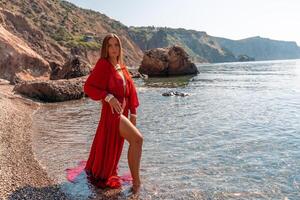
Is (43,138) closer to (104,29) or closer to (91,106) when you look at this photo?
(91,106)

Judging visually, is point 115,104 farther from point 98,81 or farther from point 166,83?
point 166,83

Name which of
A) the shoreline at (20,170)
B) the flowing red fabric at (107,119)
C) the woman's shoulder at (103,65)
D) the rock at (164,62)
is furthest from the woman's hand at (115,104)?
the rock at (164,62)

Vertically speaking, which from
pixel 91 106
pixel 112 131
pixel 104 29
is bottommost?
pixel 91 106

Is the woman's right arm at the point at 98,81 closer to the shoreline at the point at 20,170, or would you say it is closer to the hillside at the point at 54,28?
the shoreline at the point at 20,170

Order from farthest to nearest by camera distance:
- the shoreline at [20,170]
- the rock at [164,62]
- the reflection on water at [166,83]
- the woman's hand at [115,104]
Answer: the rock at [164,62] → the reflection on water at [166,83] → the woman's hand at [115,104] → the shoreline at [20,170]

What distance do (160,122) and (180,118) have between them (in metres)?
1.51

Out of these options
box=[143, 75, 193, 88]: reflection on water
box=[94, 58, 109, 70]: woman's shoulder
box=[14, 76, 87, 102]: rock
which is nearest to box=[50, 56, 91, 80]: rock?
box=[143, 75, 193, 88]: reflection on water

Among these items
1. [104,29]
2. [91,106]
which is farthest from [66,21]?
[91,106]

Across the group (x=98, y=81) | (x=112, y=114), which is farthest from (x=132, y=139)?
(x=98, y=81)

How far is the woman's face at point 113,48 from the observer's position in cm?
794

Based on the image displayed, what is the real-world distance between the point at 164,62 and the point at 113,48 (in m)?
52.3

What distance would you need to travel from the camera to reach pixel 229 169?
9.48 m

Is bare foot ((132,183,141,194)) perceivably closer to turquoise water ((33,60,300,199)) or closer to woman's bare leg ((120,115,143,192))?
woman's bare leg ((120,115,143,192))

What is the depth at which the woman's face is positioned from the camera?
7941mm
